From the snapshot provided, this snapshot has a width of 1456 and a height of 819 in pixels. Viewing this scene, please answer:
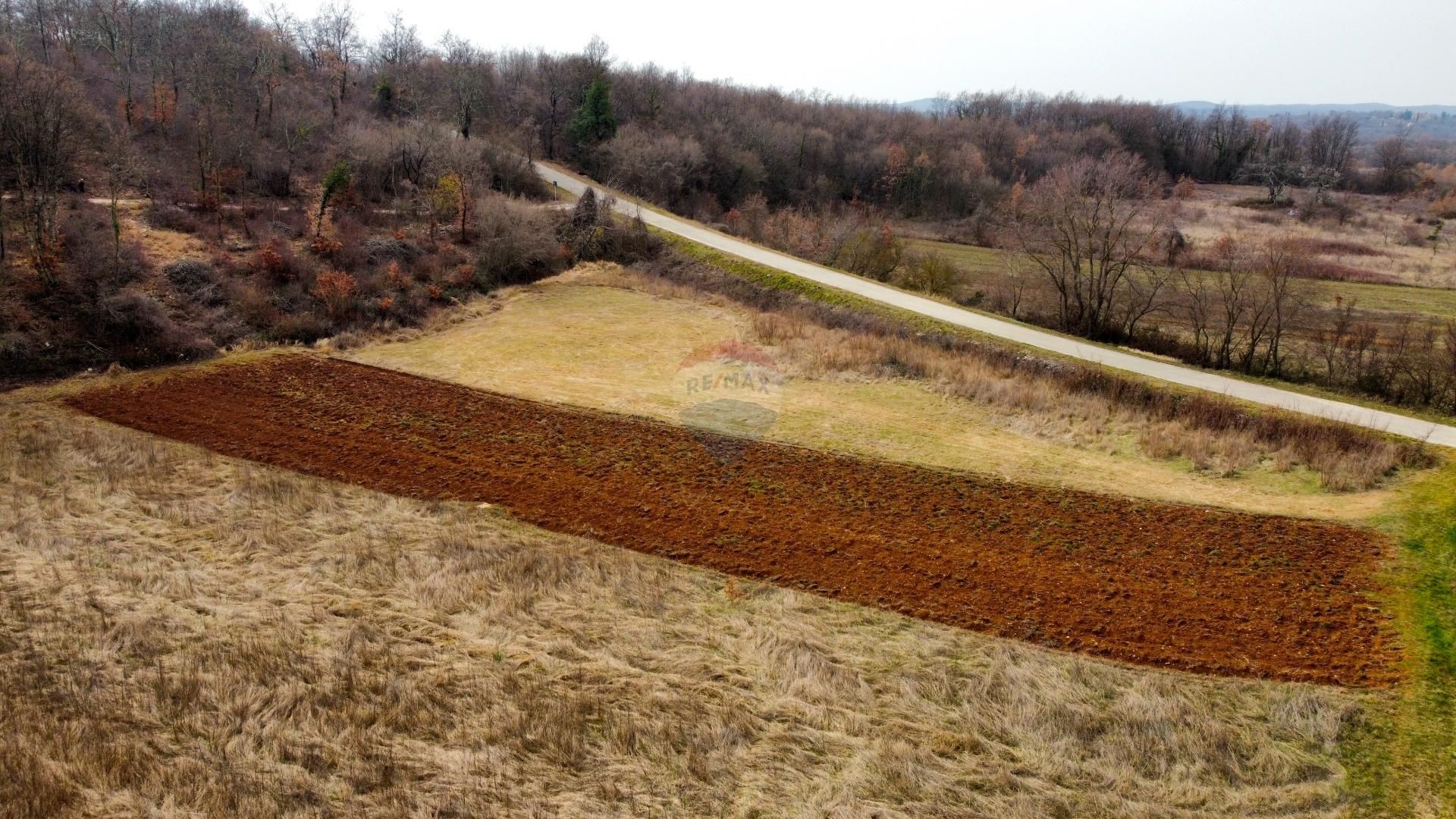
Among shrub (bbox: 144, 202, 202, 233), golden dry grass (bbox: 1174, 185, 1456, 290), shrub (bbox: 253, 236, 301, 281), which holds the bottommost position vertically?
shrub (bbox: 253, 236, 301, 281)

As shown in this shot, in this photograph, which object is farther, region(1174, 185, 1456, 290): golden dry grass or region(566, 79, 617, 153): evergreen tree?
region(566, 79, 617, 153): evergreen tree

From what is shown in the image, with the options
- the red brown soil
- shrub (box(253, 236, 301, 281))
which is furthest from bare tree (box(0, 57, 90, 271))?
the red brown soil

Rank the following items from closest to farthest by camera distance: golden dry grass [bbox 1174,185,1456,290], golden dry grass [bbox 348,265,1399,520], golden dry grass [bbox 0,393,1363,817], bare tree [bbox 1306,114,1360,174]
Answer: golden dry grass [bbox 0,393,1363,817]
golden dry grass [bbox 348,265,1399,520]
golden dry grass [bbox 1174,185,1456,290]
bare tree [bbox 1306,114,1360,174]

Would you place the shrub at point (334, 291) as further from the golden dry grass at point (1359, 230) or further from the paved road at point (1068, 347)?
the golden dry grass at point (1359, 230)

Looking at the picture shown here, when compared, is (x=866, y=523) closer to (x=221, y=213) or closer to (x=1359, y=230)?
(x=221, y=213)

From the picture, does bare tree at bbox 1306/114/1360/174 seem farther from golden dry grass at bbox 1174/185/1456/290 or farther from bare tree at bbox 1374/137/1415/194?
golden dry grass at bbox 1174/185/1456/290

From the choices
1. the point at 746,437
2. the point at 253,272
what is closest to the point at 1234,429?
the point at 746,437
